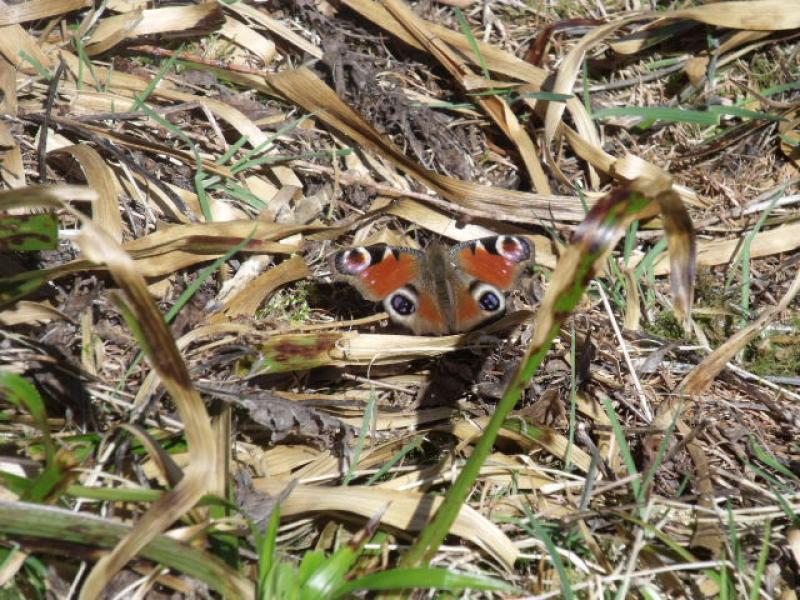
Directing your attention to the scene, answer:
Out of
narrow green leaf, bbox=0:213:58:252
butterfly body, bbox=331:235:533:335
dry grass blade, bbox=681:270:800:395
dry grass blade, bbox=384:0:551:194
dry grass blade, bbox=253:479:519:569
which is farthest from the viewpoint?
dry grass blade, bbox=384:0:551:194

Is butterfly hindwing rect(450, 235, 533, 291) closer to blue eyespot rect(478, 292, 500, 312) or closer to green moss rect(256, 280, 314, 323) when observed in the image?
Answer: blue eyespot rect(478, 292, 500, 312)

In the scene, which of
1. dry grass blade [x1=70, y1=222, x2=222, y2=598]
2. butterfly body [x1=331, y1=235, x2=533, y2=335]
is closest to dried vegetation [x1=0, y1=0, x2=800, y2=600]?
dry grass blade [x1=70, y1=222, x2=222, y2=598]

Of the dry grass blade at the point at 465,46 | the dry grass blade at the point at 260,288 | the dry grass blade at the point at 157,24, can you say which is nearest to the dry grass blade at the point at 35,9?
the dry grass blade at the point at 157,24

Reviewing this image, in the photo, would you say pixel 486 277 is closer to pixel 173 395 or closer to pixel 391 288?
pixel 391 288

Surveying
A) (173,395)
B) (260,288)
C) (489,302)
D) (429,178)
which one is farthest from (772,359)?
(173,395)

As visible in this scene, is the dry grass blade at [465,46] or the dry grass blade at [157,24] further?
the dry grass blade at [465,46]

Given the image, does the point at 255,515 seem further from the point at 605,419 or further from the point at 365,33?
the point at 365,33

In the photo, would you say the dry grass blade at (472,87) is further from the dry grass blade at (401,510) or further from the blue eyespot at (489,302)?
the dry grass blade at (401,510)
